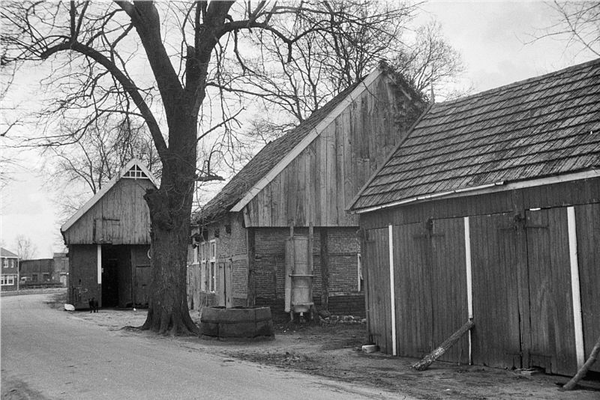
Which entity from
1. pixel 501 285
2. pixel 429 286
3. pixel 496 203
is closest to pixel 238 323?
pixel 429 286

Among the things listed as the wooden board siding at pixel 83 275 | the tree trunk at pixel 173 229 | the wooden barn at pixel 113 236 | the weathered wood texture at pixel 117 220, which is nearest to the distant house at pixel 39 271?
the wooden barn at pixel 113 236

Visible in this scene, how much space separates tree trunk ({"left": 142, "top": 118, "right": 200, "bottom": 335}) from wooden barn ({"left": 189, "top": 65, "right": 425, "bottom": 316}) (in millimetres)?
2538

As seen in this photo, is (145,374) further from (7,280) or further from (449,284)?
(7,280)

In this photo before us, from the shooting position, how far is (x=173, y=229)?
20.6m

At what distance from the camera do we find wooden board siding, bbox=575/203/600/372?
11.0 meters

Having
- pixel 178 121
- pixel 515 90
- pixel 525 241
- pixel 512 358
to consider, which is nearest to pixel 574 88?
pixel 515 90

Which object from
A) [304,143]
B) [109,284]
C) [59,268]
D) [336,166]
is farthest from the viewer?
[59,268]

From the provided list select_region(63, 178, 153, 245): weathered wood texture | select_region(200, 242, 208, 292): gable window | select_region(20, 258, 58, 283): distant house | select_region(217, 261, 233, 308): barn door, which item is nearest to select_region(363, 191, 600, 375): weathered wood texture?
select_region(217, 261, 233, 308): barn door

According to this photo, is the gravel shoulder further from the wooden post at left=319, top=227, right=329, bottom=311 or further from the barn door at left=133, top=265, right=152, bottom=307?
the barn door at left=133, top=265, right=152, bottom=307

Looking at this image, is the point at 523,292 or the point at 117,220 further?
the point at 117,220

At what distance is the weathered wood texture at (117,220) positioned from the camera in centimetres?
3622

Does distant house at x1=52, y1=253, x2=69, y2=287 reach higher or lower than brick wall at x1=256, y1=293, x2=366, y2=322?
higher

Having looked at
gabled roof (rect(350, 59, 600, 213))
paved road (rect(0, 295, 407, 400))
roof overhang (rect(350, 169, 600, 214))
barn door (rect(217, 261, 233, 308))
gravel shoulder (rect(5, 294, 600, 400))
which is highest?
gabled roof (rect(350, 59, 600, 213))

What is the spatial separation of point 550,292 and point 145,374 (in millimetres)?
6899
